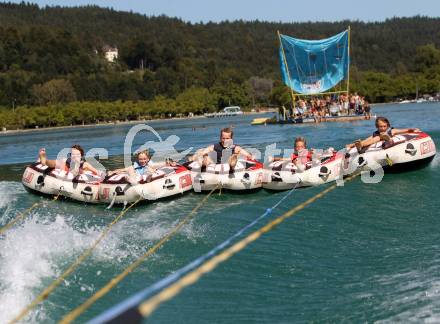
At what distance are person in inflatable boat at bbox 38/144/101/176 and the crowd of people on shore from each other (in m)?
23.8

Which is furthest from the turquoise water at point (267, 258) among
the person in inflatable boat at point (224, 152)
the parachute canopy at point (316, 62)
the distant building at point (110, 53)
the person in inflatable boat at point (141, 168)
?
the distant building at point (110, 53)

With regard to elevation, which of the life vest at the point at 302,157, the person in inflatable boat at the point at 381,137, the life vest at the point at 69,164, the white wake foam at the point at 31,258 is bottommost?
the white wake foam at the point at 31,258

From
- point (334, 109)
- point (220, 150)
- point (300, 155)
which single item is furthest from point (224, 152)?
point (334, 109)

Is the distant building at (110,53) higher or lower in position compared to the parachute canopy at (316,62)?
higher

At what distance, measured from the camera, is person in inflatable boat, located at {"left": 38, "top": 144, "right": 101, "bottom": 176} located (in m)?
12.9

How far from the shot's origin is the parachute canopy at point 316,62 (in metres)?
37.2

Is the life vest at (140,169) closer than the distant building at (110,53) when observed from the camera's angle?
Yes

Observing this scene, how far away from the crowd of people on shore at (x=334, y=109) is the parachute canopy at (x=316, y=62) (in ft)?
3.81

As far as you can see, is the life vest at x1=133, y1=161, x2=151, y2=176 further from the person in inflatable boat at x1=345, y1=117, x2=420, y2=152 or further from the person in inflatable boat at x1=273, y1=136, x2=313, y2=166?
the person in inflatable boat at x1=345, y1=117, x2=420, y2=152

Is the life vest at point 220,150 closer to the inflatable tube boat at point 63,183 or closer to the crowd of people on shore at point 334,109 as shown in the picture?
the inflatable tube boat at point 63,183

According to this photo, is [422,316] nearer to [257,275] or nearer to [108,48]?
[257,275]

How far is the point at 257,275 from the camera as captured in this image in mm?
6965

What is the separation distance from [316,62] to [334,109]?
3.54 m

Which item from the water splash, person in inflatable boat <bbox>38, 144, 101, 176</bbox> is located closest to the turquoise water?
person in inflatable boat <bbox>38, 144, 101, 176</bbox>
